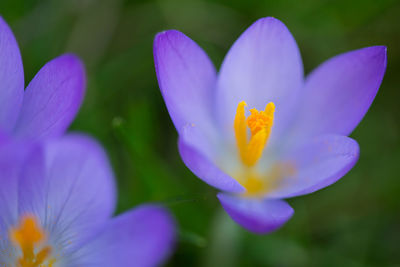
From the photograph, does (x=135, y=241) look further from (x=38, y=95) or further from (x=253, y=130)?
(x=253, y=130)

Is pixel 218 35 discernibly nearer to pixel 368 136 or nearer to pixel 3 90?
pixel 368 136

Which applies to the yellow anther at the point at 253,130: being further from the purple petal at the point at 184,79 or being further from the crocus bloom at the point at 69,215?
the crocus bloom at the point at 69,215

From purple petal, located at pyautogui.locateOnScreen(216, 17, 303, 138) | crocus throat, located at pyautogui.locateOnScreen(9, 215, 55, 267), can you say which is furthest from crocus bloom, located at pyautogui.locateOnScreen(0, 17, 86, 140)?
purple petal, located at pyautogui.locateOnScreen(216, 17, 303, 138)

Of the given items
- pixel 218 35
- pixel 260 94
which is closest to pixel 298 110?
pixel 260 94

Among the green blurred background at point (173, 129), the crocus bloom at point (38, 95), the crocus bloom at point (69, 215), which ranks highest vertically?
the crocus bloom at point (38, 95)

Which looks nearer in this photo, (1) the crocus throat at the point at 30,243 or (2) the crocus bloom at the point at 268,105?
(1) the crocus throat at the point at 30,243

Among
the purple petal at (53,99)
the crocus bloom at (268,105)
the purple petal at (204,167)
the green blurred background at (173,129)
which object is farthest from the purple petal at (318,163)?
the purple petal at (53,99)
